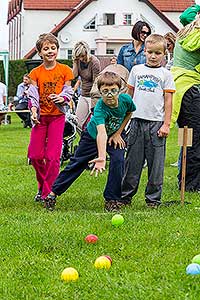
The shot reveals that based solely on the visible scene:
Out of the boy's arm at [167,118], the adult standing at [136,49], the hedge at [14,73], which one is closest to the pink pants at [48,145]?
the boy's arm at [167,118]

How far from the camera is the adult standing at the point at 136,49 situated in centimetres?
1127

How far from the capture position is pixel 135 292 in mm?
5223

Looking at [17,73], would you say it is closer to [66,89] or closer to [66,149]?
[66,149]

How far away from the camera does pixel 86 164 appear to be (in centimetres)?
862

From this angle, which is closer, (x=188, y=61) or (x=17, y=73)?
(x=188, y=61)

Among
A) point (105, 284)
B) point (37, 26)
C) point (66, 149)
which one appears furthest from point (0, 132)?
point (37, 26)

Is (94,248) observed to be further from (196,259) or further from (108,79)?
(108,79)

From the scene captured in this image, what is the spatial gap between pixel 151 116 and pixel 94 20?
2202 inches

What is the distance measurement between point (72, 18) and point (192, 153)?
2098 inches

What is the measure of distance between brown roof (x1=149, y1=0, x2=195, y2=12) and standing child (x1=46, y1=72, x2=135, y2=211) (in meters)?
59.1

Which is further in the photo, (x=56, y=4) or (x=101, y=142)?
(x=56, y=4)

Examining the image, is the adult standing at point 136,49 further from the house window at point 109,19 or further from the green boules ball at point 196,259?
the house window at point 109,19

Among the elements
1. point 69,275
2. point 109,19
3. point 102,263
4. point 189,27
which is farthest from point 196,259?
point 109,19

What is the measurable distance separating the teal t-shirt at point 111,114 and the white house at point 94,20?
52.0 meters
